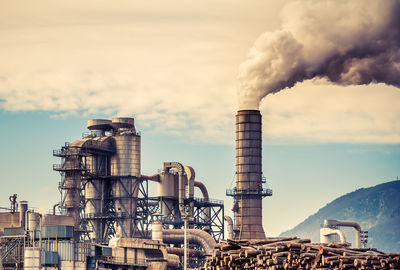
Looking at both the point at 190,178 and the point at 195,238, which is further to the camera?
the point at 190,178

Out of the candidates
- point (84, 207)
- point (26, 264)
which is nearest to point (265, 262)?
point (26, 264)

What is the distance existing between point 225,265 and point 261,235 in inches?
1892

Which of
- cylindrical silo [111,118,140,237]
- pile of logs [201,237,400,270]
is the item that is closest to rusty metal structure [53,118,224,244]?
cylindrical silo [111,118,140,237]

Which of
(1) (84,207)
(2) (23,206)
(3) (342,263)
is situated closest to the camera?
(3) (342,263)

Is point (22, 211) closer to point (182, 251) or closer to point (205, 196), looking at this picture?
point (182, 251)

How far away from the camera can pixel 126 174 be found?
91.9 meters

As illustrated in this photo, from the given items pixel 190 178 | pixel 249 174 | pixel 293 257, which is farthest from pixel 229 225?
pixel 293 257

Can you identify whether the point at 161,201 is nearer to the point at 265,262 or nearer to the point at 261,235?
the point at 261,235

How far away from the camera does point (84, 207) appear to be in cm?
9100

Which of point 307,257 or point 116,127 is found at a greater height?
point 116,127

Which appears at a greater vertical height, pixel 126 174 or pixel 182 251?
pixel 126 174

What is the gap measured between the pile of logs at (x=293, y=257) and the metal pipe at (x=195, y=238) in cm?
4275

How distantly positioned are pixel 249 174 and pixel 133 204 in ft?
41.5

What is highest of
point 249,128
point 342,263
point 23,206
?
point 249,128
